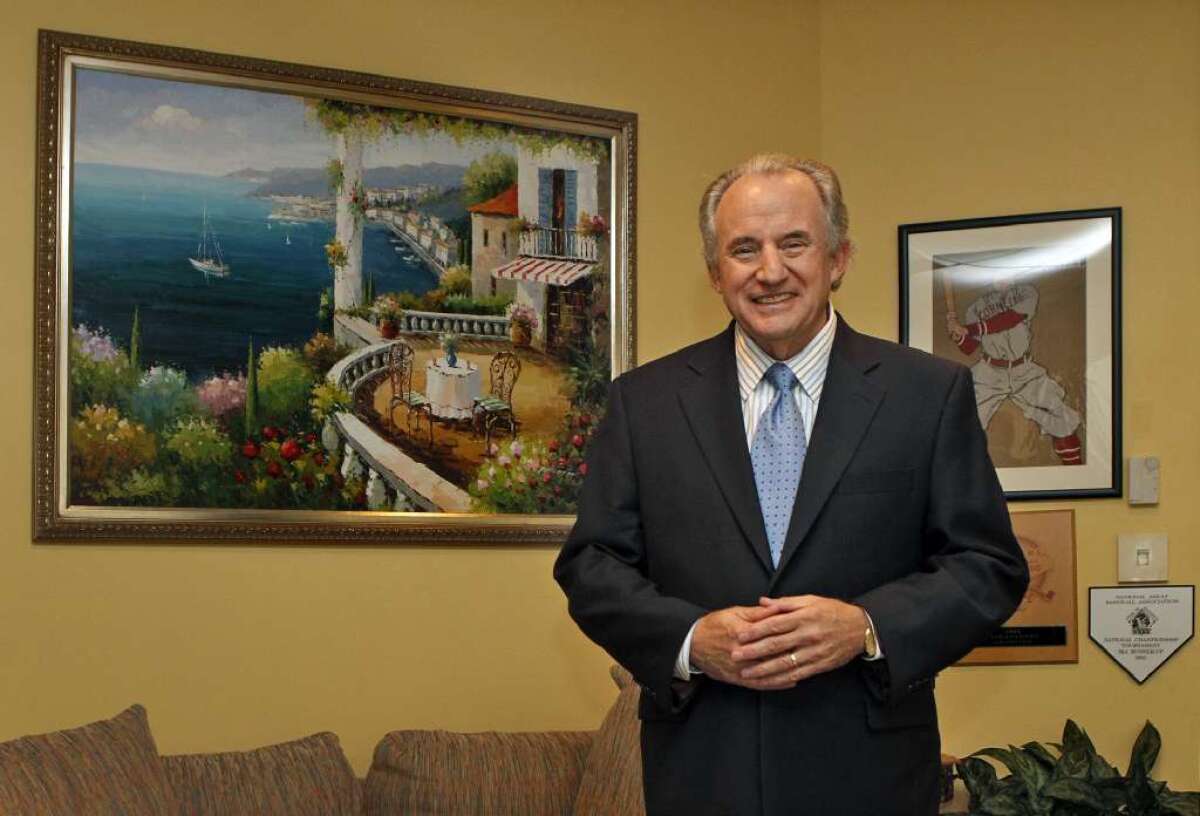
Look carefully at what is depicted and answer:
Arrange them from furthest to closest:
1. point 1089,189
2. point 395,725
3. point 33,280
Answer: point 1089,189 < point 395,725 < point 33,280

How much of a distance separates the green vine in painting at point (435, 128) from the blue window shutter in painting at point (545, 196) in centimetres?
6

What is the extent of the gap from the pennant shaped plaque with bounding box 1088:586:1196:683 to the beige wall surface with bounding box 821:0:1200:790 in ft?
0.10

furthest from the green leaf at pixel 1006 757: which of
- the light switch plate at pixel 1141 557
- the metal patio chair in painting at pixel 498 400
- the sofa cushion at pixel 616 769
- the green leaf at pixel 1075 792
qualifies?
the metal patio chair in painting at pixel 498 400

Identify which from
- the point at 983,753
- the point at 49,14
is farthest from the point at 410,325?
the point at 983,753

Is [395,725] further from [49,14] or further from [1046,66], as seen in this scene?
[1046,66]

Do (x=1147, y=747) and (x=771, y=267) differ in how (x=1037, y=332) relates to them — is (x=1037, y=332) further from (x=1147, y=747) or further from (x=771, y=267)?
(x=771, y=267)

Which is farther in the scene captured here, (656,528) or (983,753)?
(983,753)

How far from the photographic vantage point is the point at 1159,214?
3.77 m

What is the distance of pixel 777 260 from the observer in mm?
2088

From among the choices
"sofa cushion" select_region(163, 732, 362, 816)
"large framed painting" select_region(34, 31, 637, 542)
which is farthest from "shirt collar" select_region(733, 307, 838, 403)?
"sofa cushion" select_region(163, 732, 362, 816)

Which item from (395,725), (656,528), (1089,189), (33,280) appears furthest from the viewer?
(1089,189)

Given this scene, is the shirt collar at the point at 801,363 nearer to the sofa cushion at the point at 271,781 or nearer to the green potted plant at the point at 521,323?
the sofa cushion at the point at 271,781

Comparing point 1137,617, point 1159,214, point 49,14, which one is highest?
point 49,14

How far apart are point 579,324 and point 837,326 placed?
71.9 inches
